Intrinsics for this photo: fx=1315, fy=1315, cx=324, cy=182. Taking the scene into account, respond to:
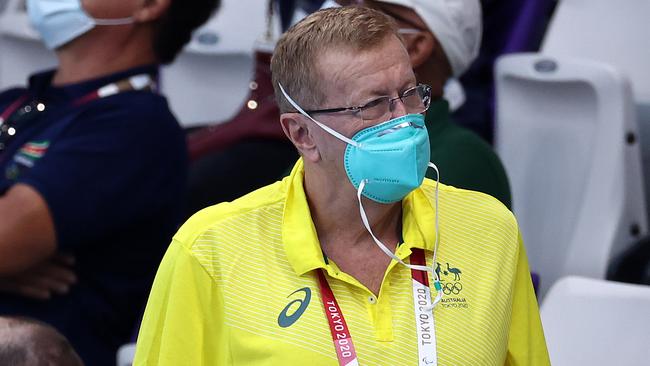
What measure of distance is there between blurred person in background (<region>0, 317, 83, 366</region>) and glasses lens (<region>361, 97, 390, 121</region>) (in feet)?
2.57

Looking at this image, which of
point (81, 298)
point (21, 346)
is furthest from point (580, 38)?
point (21, 346)

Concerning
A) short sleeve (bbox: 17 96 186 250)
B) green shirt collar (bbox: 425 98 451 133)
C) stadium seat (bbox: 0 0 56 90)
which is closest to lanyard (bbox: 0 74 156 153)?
short sleeve (bbox: 17 96 186 250)

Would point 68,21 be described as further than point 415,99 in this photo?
Yes

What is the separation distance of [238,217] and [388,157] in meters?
0.30

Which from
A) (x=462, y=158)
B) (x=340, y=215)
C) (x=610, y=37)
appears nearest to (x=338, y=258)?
(x=340, y=215)

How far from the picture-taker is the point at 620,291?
3.38 m

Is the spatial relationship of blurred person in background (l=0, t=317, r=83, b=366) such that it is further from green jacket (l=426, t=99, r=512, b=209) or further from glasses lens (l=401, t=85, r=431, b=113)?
green jacket (l=426, t=99, r=512, b=209)

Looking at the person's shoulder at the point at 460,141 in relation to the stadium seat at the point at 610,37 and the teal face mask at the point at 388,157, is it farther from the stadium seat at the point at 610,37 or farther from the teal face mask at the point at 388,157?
the stadium seat at the point at 610,37

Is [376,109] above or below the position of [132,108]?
above

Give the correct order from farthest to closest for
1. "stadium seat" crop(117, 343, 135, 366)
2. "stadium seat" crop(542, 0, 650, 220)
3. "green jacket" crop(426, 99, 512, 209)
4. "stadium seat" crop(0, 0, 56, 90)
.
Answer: "stadium seat" crop(0, 0, 56, 90) < "stadium seat" crop(542, 0, 650, 220) < "stadium seat" crop(117, 343, 135, 366) < "green jacket" crop(426, 99, 512, 209)

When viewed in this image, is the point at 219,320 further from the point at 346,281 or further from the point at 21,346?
the point at 21,346

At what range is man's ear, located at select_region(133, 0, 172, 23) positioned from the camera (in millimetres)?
4086

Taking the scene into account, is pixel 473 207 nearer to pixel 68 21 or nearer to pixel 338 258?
pixel 338 258

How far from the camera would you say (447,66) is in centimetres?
352
